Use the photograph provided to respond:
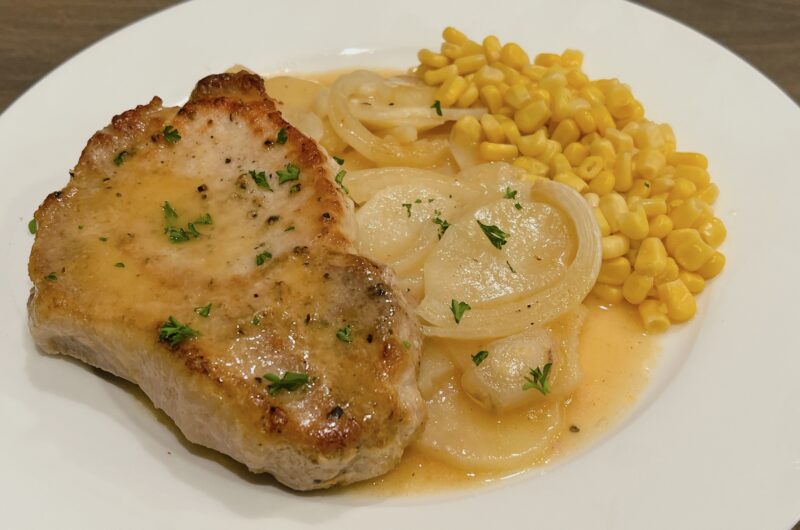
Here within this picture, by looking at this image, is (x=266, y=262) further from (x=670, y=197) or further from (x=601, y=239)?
(x=670, y=197)

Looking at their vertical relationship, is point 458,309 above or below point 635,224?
above

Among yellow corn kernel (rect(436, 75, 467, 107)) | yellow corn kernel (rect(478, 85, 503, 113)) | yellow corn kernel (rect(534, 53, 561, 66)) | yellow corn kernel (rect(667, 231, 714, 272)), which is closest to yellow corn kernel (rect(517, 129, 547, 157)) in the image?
yellow corn kernel (rect(478, 85, 503, 113))

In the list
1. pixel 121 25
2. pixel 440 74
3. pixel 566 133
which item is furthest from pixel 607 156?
pixel 121 25

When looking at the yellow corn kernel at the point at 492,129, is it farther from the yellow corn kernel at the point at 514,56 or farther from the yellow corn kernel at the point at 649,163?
the yellow corn kernel at the point at 649,163

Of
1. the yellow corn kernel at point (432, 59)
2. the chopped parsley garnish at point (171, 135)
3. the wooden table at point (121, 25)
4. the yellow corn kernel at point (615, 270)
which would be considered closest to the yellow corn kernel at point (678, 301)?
the yellow corn kernel at point (615, 270)

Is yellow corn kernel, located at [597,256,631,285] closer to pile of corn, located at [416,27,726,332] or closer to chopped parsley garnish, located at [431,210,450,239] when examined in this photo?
pile of corn, located at [416,27,726,332]

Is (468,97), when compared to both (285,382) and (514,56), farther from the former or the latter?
(285,382)
